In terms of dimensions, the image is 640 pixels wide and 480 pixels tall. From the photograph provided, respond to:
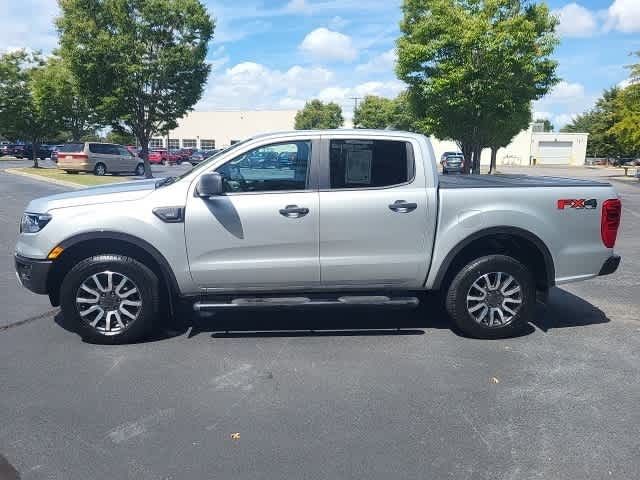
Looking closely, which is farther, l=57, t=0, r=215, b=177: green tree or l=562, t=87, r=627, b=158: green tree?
l=562, t=87, r=627, b=158: green tree

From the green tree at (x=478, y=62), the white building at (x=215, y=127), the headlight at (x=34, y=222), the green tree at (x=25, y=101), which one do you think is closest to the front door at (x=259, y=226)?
the headlight at (x=34, y=222)

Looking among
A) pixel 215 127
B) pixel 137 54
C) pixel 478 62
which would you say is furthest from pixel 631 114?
pixel 215 127

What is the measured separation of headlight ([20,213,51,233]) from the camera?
4621mm

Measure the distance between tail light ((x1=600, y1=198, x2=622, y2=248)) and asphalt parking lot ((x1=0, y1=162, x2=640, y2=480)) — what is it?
0.94 m

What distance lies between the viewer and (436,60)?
20.0m

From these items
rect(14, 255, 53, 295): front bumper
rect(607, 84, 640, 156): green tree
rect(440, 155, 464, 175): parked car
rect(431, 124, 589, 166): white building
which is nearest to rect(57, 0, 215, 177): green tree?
rect(14, 255, 53, 295): front bumper

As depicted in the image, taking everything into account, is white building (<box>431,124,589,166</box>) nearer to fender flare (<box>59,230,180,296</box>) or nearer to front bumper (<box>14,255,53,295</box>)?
fender flare (<box>59,230,180,296</box>)

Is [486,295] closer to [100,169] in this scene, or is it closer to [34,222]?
[34,222]

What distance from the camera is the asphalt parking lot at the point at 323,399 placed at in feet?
10.0

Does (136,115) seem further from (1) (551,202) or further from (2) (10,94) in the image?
(1) (551,202)

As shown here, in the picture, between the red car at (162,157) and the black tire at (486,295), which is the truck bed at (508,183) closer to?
the black tire at (486,295)

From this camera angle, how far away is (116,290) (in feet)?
15.4


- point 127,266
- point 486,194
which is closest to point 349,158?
point 486,194

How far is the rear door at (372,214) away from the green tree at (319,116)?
64229mm
